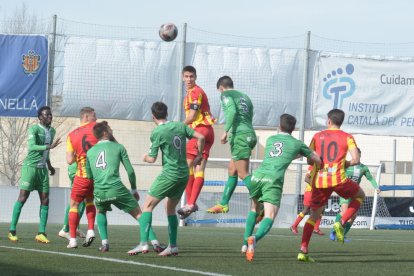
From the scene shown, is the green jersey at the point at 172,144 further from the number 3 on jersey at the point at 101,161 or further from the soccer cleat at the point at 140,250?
the soccer cleat at the point at 140,250

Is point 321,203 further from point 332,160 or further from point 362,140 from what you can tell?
point 362,140

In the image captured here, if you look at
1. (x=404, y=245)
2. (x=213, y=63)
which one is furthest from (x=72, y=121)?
(x=404, y=245)

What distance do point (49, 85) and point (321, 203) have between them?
14.2 metres

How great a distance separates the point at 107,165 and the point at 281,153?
227 cm

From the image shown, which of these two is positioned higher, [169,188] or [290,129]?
[290,129]

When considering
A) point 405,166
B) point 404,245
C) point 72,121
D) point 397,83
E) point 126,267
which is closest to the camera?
point 126,267

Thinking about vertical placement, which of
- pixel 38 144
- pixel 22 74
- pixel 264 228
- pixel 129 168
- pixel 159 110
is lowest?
pixel 264 228

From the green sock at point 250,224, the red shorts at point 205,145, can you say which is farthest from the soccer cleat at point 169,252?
the red shorts at point 205,145

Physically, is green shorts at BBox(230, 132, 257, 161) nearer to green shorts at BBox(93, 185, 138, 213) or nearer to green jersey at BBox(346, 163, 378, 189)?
green shorts at BBox(93, 185, 138, 213)

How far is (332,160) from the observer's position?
13352 mm

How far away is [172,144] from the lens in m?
12.9

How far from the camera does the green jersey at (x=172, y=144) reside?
1288 centimetres

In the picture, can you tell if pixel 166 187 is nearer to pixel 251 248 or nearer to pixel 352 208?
pixel 251 248

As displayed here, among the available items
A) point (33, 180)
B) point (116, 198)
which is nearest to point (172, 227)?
point (116, 198)
